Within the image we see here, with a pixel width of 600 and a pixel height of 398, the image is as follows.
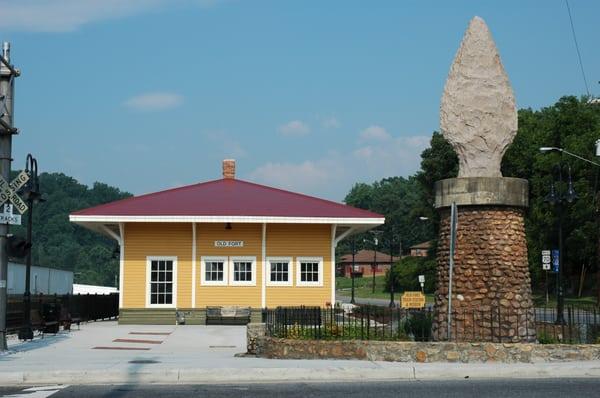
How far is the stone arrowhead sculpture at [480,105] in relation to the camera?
18250 millimetres

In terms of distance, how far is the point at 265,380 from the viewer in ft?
49.2

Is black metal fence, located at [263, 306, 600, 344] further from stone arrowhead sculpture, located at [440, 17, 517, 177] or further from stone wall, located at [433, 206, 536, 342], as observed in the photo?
stone arrowhead sculpture, located at [440, 17, 517, 177]

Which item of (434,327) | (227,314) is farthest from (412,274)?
(434,327)

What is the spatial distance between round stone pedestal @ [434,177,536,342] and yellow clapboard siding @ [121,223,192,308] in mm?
16904

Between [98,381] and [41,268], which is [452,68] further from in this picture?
[41,268]

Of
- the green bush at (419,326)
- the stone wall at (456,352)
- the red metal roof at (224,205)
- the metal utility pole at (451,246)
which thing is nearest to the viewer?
the stone wall at (456,352)

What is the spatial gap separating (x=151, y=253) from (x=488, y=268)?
1850 centimetres

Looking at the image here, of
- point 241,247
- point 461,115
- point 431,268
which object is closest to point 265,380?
point 461,115

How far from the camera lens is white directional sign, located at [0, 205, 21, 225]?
61.9 feet

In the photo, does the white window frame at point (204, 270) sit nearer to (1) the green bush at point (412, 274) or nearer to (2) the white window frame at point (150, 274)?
(2) the white window frame at point (150, 274)

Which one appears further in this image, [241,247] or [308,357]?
[241,247]

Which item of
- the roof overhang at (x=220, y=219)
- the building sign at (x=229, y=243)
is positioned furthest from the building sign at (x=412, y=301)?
the building sign at (x=229, y=243)

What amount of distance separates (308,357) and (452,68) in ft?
22.9

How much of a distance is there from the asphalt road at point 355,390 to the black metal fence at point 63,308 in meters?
13.1
